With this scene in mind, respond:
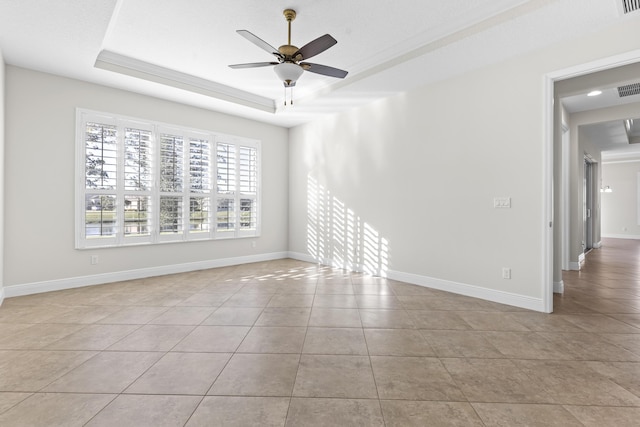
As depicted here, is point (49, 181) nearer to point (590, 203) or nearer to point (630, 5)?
point (630, 5)

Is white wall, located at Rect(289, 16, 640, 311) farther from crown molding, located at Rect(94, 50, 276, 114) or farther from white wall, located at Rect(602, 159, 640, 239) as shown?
white wall, located at Rect(602, 159, 640, 239)

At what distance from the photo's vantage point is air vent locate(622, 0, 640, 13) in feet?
8.49

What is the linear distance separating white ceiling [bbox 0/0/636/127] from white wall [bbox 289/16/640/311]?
247 millimetres

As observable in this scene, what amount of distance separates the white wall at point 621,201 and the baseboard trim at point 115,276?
12920 millimetres

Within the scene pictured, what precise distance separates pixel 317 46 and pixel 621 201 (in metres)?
13.7

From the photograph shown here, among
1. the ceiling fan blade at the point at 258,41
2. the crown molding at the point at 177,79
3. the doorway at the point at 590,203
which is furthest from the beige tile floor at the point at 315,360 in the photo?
the doorway at the point at 590,203

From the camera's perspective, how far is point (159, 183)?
4965mm

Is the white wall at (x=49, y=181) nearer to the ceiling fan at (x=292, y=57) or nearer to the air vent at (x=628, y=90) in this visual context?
A: the ceiling fan at (x=292, y=57)

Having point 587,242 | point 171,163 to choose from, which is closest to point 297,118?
point 171,163

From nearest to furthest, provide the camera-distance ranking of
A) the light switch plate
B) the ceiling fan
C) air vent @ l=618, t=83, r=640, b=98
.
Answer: the ceiling fan < the light switch plate < air vent @ l=618, t=83, r=640, b=98

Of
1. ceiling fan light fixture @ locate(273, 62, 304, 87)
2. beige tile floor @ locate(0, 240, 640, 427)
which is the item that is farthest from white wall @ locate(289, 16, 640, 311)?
ceiling fan light fixture @ locate(273, 62, 304, 87)

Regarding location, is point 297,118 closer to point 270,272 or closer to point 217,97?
point 217,97

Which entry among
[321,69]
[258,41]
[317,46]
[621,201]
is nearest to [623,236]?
[621,201]

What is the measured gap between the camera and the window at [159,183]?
4398mm
